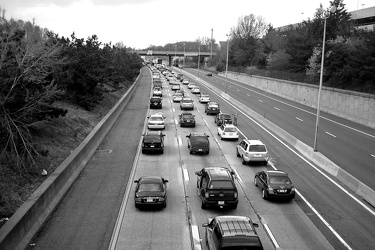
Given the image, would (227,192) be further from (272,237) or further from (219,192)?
(272,237)

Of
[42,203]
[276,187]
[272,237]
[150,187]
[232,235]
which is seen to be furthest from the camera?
[276,187]

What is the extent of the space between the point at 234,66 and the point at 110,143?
98172 millimetres

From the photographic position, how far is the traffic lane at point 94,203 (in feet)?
51.9

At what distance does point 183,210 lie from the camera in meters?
18.9

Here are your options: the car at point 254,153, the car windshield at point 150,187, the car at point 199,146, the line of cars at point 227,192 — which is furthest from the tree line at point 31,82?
the car at point 254,153

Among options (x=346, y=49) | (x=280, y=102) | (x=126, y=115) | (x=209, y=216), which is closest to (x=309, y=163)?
(x=209, y=216)

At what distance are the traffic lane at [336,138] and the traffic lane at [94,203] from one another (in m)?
14.6

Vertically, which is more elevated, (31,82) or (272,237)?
(31,82)

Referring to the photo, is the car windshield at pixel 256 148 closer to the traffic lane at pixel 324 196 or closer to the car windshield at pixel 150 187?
the traffic lane at pixel 324 196

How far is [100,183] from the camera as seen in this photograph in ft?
75.1

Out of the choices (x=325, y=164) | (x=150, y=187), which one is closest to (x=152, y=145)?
(x=150, y=187)

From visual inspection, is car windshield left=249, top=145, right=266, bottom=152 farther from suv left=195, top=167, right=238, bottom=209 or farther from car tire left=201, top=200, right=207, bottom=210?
car tire left=201, top=200, right=207, bottom=210

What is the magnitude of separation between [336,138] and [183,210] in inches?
906

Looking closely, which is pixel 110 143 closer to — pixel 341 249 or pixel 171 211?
pixel 171 211
